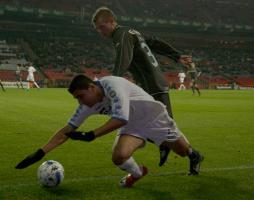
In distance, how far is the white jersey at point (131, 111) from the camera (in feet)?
15.6

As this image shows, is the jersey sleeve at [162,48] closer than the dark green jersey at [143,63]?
No

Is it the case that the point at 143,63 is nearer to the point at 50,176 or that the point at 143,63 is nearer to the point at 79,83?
the point at 79,83

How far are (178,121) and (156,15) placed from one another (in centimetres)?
5545

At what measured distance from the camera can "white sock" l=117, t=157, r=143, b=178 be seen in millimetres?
5297

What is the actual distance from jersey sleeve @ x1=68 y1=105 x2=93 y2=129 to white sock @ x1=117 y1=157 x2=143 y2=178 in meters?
0.68

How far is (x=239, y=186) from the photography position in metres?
5.54

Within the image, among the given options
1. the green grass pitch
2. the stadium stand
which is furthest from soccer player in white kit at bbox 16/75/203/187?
the stadium stand

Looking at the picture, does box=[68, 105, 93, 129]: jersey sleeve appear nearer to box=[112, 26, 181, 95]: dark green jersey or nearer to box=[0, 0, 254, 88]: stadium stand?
box=[112, 26, 181, 95]: dark green jersey

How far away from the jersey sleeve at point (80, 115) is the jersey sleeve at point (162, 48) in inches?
75.0

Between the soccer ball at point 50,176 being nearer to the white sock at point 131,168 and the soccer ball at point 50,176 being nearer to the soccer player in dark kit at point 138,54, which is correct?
the white sock at point 131,168

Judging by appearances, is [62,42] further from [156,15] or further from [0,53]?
[156,15]

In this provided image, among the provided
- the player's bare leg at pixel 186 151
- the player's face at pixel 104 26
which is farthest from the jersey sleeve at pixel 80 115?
the player's bare leg at pixel 186 151

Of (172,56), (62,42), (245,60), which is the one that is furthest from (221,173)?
(245,60)

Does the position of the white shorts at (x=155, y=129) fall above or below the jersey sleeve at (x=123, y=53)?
below
